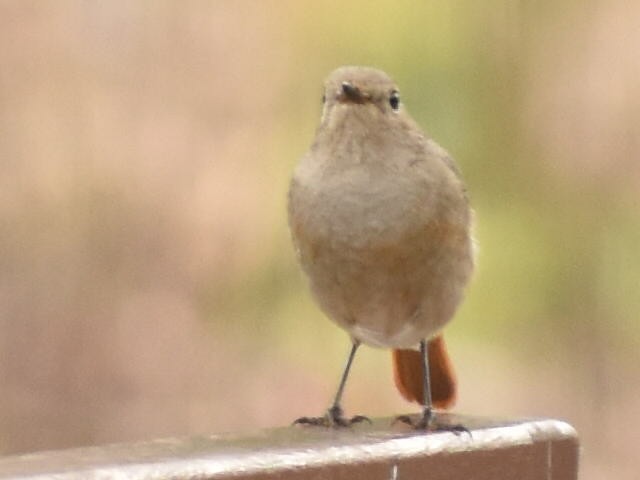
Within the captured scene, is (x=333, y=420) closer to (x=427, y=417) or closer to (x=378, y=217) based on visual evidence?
(x=427, y=417)

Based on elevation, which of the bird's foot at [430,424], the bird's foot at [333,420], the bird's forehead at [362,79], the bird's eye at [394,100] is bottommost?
the bird's foot at [333,420]

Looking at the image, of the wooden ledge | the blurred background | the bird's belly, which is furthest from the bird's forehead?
the blurred background

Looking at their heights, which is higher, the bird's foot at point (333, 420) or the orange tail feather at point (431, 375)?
the bird's foot at point (333, 420)

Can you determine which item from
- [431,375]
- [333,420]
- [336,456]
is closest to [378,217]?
[333,420]

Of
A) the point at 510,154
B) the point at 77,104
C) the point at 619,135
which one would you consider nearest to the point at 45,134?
the point at 77,104

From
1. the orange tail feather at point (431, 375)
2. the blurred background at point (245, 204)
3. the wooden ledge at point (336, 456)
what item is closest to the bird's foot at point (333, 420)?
the wooden ledge at point (336, 456)

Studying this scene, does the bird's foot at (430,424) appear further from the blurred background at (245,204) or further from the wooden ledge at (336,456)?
the blurred background at (245,204)
